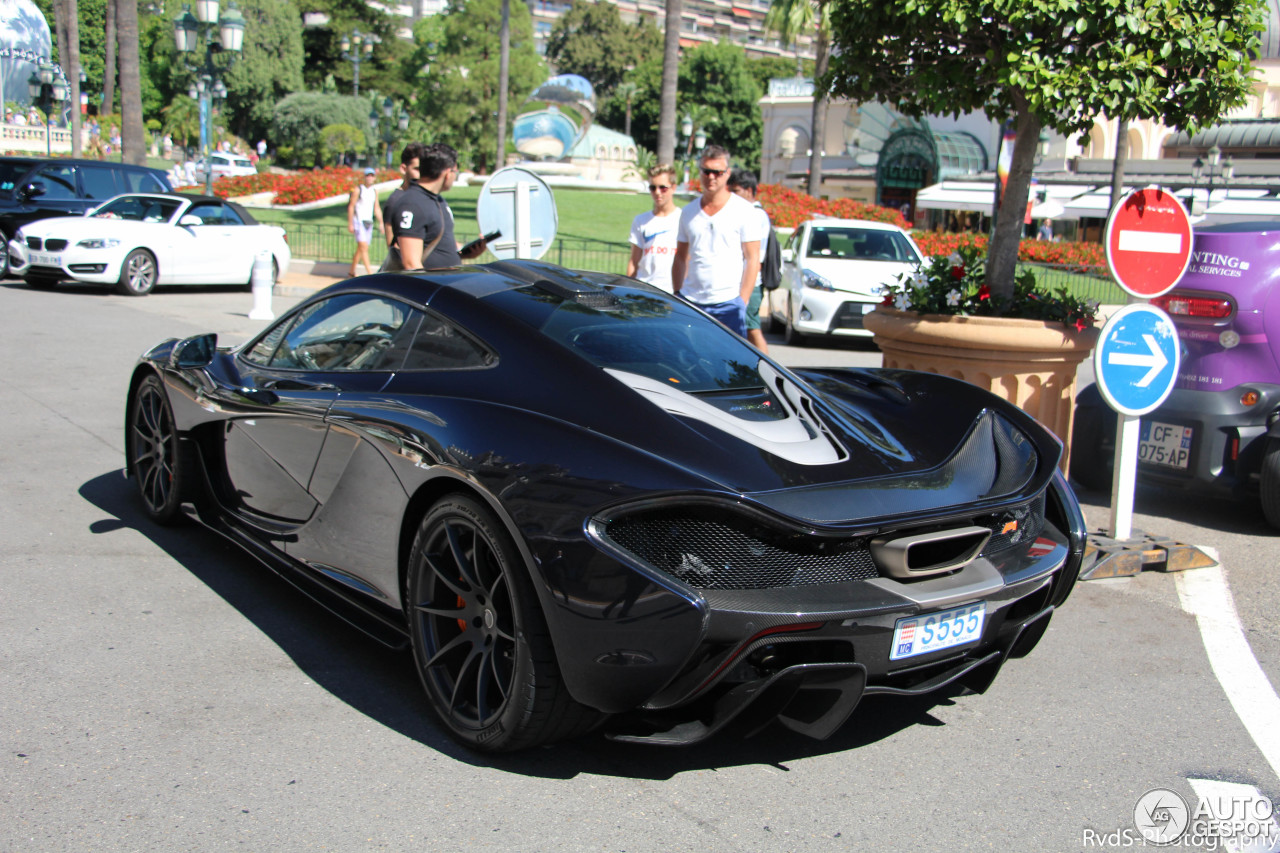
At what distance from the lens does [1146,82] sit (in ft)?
19.0

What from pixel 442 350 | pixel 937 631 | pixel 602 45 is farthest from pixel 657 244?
pixel 602 45

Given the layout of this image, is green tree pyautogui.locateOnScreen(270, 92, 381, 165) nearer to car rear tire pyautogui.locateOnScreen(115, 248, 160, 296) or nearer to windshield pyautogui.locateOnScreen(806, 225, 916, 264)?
car rear tire pyautogui.locateOnScreen(115, 248, 160, 296)

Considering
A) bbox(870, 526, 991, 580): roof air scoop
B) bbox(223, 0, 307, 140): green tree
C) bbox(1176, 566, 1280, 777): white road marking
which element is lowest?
bbox(1176, 566, 1280, 777): white road marking

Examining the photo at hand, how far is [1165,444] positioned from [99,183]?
16867 millimetres

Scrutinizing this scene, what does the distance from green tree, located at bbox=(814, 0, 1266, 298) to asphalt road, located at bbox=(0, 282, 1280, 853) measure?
2.68 m

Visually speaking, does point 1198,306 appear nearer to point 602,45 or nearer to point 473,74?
point 473,74

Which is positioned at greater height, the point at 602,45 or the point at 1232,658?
the point at 602,45

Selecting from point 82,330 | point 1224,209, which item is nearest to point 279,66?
point 1224,209


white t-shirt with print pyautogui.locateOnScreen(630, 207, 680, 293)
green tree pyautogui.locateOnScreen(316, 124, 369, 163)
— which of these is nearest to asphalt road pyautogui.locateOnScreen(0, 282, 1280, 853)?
white t-shirt with print pyautogui.locateOnScreen(630, 207, 680, 293)

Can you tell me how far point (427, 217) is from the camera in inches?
274

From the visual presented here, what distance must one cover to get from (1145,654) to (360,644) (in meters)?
2.93

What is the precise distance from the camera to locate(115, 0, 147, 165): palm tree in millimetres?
25156

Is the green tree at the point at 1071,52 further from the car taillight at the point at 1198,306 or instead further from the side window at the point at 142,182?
the side window at the point at 142,182

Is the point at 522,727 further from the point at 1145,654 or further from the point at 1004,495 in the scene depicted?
the point at 1145,654
